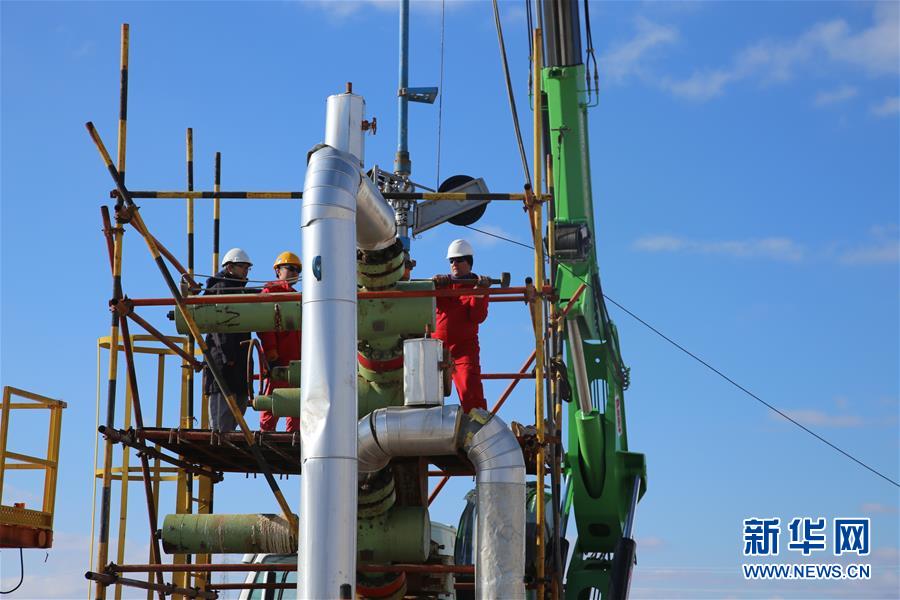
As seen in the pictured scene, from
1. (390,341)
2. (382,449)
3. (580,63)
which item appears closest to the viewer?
(382,449)

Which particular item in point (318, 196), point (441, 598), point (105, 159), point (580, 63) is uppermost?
point (580, 63)

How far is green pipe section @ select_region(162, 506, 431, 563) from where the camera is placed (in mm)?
12570

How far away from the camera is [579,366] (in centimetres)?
1711

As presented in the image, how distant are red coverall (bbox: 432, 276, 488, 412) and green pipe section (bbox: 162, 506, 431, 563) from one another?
168 centimetres

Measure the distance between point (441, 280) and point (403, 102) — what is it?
22.7 ft

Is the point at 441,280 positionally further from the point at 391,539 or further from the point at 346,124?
the point at 391,539

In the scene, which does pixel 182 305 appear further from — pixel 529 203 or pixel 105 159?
pixel 529 203

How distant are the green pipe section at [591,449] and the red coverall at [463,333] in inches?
138

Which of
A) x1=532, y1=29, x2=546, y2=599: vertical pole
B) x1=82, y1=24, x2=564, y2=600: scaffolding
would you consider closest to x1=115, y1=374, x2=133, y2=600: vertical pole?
x1=82, y1=24, x2=564, y2=600: scaffolding

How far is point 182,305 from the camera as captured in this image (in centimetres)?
1262

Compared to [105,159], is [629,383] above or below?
below

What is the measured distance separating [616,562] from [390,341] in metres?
5.59

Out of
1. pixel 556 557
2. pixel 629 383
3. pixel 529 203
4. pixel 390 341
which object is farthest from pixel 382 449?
pixel 629 383

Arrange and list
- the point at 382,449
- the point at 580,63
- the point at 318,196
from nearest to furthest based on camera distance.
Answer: the point at 318,196 < the point at 382,449 < the point at 580,63
